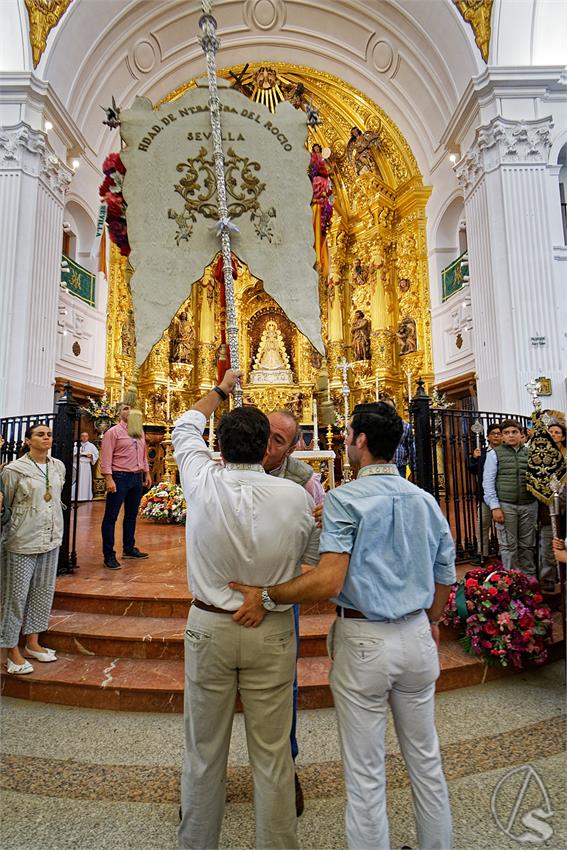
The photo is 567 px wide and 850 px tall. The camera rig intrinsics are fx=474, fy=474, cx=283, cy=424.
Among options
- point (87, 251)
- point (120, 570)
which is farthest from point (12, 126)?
point (120, 570)

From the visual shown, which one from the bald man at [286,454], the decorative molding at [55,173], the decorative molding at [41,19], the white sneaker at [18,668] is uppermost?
the decorative molding at [41,19]

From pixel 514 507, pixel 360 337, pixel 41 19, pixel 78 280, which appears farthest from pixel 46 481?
pixel 360 337

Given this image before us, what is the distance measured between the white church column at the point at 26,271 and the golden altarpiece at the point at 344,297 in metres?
2.49

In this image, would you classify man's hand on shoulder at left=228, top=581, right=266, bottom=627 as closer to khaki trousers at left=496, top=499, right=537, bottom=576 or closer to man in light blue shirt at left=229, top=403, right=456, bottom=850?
man in light blue shirt at left=229, top=403, right=456, bottom=850

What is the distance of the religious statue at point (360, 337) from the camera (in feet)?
43.1

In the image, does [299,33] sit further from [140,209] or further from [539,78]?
[140,209]

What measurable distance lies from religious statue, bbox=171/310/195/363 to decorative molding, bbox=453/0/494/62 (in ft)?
28.6

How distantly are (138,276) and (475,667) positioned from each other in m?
3.04

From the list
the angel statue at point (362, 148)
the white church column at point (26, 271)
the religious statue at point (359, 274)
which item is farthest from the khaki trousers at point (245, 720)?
the angel statue at point (362, 148)

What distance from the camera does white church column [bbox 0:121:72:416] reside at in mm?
8250

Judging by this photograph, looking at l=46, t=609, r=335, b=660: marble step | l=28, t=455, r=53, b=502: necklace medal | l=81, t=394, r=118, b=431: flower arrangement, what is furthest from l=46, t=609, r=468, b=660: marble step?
l=81, t=394, r=118, b=431: flower arrangement

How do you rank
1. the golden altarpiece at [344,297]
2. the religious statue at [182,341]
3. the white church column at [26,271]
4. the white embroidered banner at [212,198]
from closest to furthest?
the white embroidered banner at [212,198] < the white church column at [26,271] < the golden altarpiece at [344,297] < the religious statue at [182,341]

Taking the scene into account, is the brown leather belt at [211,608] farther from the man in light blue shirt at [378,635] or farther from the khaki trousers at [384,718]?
the khaki trousers at [384,718]

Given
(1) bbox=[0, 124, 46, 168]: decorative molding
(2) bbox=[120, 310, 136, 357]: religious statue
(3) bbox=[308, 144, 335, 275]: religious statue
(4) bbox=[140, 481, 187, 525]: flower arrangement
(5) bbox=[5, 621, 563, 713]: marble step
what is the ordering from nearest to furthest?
(3) bbox=[308, 144, 335, 275]: religious statue < (5) bbox=[5, 621, 563, 713]: marble step < (4) bbox=[140, 481, 187, 525]: flower arrangement < (1) bbox=[0, 124, 46, 168]: decorative molding < (2) bbox=[120, 310, 136, 357]: religious statue
